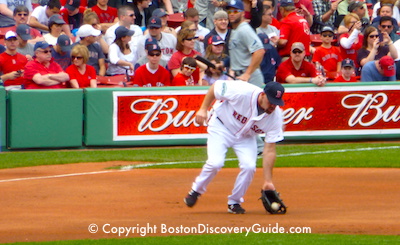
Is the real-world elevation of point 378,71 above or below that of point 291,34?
below

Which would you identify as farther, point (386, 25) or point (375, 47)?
point (386, 25)

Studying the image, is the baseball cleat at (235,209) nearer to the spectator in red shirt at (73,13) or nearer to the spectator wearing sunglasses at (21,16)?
the spectator wearing sunglasses at (21,16)

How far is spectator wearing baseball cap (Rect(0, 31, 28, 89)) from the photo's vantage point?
47.2ft

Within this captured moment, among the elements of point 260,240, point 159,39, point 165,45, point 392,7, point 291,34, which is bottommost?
point 260,240

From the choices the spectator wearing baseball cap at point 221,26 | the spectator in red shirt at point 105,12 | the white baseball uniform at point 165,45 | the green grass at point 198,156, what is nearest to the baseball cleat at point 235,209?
the green grass at point 198,156

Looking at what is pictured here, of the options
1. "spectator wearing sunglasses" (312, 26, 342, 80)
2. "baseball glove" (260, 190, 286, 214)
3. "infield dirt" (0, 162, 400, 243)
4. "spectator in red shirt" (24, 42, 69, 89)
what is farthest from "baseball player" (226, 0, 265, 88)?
"spectator wearing sunglasses" (312, 26, 342, 80)

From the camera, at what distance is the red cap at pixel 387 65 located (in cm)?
1525

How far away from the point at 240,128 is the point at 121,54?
7.53 metres

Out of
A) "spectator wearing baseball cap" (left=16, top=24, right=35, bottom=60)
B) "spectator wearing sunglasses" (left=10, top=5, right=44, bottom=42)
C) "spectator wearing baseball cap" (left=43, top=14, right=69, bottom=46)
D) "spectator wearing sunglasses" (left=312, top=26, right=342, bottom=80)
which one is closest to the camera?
"spectator wearing baseball cap" (left=16, top=24, right=35, bottom=60)

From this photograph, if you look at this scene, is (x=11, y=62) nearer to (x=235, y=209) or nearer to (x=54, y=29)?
(x=54, y=29)

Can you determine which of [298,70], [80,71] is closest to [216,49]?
[298,70]

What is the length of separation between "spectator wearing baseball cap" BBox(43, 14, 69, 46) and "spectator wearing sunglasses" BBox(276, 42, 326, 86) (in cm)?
429

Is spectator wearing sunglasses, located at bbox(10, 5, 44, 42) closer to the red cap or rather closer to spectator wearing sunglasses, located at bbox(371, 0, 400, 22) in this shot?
the red cap

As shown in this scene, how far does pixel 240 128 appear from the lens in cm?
891
